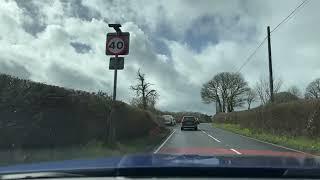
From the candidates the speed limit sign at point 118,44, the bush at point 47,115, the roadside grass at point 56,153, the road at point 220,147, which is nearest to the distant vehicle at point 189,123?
the road at point 220,147

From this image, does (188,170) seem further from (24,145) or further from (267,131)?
(267,131)

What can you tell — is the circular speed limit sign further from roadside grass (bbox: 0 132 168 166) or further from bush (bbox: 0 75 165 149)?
roadside grass (bbox: 0 132 168 166)

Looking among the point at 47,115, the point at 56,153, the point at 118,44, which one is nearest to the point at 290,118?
the point at 118,44

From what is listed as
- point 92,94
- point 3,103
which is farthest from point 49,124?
point 92,94

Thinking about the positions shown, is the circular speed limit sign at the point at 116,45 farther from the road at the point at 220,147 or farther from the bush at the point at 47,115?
the road at the point at 220,147

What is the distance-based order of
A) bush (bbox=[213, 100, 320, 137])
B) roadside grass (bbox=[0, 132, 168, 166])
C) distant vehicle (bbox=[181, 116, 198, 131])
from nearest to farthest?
roadside grass (bbox=[0, 132, 168, 166]) → bush (bbox=[213, 100, 320, 137]) → distant vehicle (bbox=[181, 116, 198, 131])

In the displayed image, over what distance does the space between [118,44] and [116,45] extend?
77mm

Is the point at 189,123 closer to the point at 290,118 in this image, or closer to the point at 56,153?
the point at 290,118

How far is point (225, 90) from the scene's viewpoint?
11388cm

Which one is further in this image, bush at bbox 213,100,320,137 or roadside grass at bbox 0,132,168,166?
bush at bbox 213,100,320,137

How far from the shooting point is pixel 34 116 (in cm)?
1902

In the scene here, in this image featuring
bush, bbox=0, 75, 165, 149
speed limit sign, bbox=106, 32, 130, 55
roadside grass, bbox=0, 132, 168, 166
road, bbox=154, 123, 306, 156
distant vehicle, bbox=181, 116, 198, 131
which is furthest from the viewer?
distant vehicle, bbox=181, 116, 198, 131

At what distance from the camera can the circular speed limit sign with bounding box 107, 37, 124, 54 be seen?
878 inches

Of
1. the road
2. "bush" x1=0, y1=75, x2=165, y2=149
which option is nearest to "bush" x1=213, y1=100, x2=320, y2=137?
the road
